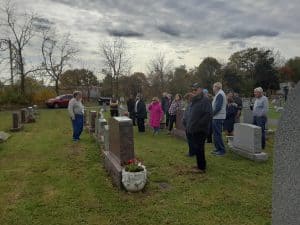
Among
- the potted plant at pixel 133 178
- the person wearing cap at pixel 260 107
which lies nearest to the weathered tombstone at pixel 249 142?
the person wearing cap at pixel 260 107

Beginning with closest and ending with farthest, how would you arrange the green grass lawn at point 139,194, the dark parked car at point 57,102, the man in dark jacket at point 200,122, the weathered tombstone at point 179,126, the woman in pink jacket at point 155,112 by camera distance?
1. the green grass lawn at point 139,194
2. the man in dark jacket at point 200,122
3. the weathered tombstone at point 179,126
4. the woman in pink jacket at point 155,112
5. the dark parked car at point 57,102

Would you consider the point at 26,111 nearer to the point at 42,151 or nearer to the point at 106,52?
the point at 42,151

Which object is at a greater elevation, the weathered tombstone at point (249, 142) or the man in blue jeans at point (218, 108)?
the man in blue jeans at point (218, 108)

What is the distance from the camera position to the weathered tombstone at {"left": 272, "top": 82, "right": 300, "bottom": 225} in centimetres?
244

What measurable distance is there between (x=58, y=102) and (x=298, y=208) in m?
42.9

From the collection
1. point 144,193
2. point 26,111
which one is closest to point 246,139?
point 144,193

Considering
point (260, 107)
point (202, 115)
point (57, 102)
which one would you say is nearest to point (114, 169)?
point (202, 115)

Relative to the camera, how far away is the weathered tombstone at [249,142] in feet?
30.4

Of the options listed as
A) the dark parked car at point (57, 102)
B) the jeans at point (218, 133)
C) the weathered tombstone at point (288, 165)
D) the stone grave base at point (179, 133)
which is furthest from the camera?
the dark parked car at point (57, 102)

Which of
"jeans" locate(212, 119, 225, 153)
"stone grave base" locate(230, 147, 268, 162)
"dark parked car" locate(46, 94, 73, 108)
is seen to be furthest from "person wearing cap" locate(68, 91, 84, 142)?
"dark parked car" locate(46, 94, 73, 108)

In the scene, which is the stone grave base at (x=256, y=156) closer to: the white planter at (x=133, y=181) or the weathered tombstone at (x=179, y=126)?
the white planter at (x=133, y=181)

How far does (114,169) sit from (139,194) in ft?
3.14

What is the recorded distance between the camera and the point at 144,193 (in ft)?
21.6

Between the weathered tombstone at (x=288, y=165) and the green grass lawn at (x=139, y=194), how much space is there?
2630 millimetres
